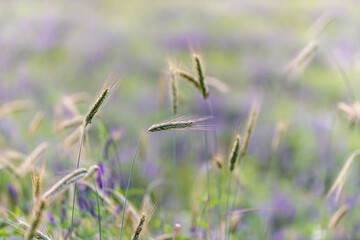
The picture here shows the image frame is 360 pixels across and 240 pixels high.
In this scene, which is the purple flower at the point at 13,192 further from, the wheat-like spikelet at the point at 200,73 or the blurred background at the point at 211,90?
the wheat-like spikelet at the point at 200,73

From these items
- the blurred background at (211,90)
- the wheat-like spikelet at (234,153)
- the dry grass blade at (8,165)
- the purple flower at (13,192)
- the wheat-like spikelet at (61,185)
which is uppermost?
the wheat-like spikelet at (61,185)

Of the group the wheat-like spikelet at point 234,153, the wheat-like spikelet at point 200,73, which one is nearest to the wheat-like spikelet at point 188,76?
the wheat-like spikelet at point 200,73

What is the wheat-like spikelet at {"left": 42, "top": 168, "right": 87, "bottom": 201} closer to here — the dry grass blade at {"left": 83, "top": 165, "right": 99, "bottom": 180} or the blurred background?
the dry grass blade at {"left": 83, "top": 165, "right": 99, "bottom": 180}

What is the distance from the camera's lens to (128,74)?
283 inches

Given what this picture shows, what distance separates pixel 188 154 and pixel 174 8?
463 centimetres

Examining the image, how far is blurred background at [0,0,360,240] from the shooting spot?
3.68 m

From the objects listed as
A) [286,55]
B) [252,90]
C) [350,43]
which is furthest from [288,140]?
[350,43]

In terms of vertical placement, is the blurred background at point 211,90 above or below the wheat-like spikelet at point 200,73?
below

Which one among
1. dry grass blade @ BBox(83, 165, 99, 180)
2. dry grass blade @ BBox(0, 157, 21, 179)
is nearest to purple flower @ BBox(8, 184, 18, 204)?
dry grass blade @ BBox(0, 157, 21, 179)

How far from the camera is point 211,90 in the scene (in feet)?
20.8

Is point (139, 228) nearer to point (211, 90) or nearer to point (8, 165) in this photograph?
point (8, 165)

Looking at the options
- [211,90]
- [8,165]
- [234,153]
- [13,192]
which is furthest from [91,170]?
[211,90]

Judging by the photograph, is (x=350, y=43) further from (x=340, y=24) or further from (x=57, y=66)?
(x=57, y=66)

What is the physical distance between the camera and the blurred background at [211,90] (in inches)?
145
